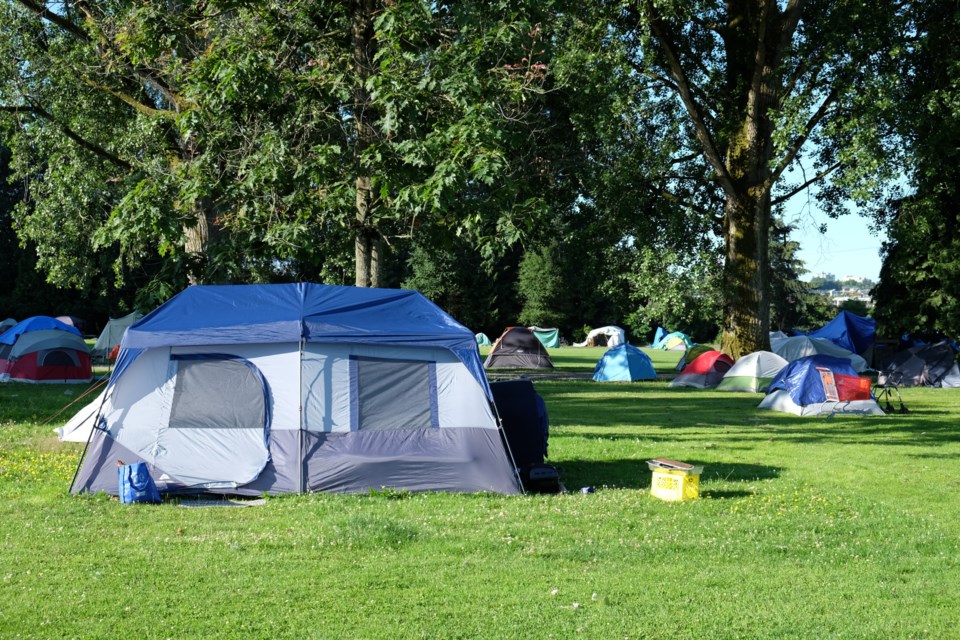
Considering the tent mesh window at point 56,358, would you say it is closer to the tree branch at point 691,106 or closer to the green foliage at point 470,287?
the tree branch at point 691,106

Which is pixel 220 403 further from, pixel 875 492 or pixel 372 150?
pixel 875 492

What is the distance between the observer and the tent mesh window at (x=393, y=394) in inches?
381

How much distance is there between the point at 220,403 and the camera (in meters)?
9.59

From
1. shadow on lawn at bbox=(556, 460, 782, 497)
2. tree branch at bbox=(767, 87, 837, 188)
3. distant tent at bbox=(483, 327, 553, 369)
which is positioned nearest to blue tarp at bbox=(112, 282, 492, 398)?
shadow on lawn at bbox=(556, 460, 782, 497)

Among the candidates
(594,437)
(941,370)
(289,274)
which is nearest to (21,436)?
(594,437)

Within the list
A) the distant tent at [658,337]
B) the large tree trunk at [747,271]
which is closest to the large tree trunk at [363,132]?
the large tree trunk at [747,271]

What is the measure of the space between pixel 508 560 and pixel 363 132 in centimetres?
783

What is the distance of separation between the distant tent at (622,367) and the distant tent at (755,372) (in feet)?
13.3

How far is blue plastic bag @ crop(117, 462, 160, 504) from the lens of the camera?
884cm

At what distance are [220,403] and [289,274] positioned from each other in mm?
17210

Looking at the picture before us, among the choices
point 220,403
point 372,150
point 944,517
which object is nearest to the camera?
point 944,517

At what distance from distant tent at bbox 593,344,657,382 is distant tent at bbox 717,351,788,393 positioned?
405 cm

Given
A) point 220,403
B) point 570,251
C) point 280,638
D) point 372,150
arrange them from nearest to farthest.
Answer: point 280,638
point 220,403
point 372,150
point 570,251

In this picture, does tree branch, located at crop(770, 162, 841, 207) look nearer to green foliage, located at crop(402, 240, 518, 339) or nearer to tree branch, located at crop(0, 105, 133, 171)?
tree branch, located at crop(0, 105, 133, 171)
